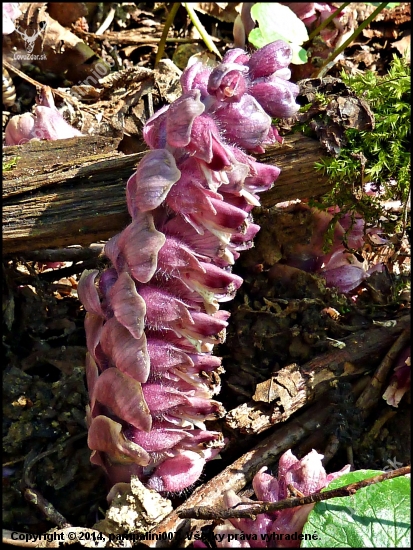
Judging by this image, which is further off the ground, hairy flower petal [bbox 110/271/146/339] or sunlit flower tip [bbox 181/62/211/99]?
sunlit flower tip [bbox 181/62/211/99]

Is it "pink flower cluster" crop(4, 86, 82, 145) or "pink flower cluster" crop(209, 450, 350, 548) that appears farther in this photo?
"pink flower cluster" crop(4, 86, 82, 145)

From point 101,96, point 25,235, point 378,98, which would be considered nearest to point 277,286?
point 378,98

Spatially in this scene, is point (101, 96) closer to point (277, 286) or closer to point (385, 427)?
point (277, 286)

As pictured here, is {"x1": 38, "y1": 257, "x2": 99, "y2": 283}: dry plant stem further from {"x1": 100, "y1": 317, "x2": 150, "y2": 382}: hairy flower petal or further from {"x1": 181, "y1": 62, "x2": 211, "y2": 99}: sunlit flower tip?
{"x1": 181, "y1": 62, "x2": 211, "y2": 99}: sunlit flower tip

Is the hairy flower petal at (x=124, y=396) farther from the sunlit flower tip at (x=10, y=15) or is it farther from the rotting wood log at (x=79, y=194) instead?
the sunlit flower tip at (x=10, y=15)

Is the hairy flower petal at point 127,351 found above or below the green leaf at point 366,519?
above

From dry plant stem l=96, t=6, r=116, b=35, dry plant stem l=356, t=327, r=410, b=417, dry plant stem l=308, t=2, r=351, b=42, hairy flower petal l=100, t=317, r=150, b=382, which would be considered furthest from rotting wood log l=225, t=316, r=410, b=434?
dry plant stem l=96, t=6, r=116, b=35

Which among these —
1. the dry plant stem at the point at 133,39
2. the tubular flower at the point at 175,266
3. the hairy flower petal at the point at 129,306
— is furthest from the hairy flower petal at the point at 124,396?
the dry plant stem at the point at 133,39

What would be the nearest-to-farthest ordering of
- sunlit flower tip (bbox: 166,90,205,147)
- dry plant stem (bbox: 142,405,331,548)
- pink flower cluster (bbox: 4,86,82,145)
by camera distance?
sunlit flower tip (bbox: 166,90,205,147)
dry plant stem (bbox: 142,405,331,548)
pink flower cluster (bbox: 4,86,82,145)
